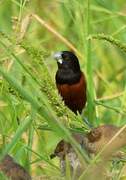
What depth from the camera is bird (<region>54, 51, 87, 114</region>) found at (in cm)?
344

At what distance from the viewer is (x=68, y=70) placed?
3.61 m

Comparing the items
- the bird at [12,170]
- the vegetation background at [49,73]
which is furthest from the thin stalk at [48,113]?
the bird at [12,170]

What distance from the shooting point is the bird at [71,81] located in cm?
344

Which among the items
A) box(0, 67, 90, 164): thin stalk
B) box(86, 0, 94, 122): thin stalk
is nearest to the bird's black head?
box(86, 0, 94, 122): thin stalk

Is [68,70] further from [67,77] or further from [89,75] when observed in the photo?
[89,75]

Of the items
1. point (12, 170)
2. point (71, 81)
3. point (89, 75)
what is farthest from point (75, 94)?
point (12, 170)

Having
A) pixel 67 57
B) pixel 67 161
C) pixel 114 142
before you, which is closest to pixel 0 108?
pixel 67 57

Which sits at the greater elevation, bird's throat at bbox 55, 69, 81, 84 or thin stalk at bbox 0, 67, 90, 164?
thin stalk at bbox 0, 67, 90, 164

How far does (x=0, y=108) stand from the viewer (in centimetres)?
306

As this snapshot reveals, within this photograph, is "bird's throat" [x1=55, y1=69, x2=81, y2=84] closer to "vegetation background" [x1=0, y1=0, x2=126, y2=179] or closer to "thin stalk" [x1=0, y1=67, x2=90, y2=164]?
"vegetation background" [x1=0, y1=0, x2=126, y2=179]

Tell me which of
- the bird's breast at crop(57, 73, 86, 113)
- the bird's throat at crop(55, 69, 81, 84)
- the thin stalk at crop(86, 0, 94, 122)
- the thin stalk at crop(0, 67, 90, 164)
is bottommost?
the bird's breast at crop(57, 73, 86, 113)

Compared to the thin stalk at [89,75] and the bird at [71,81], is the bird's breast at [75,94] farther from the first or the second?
the thin stalk at [89,75]

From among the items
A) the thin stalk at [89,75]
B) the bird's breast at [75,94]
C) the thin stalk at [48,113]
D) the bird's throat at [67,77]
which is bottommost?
the bird's breast at [75,94]

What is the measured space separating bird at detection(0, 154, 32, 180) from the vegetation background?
0.08 m
